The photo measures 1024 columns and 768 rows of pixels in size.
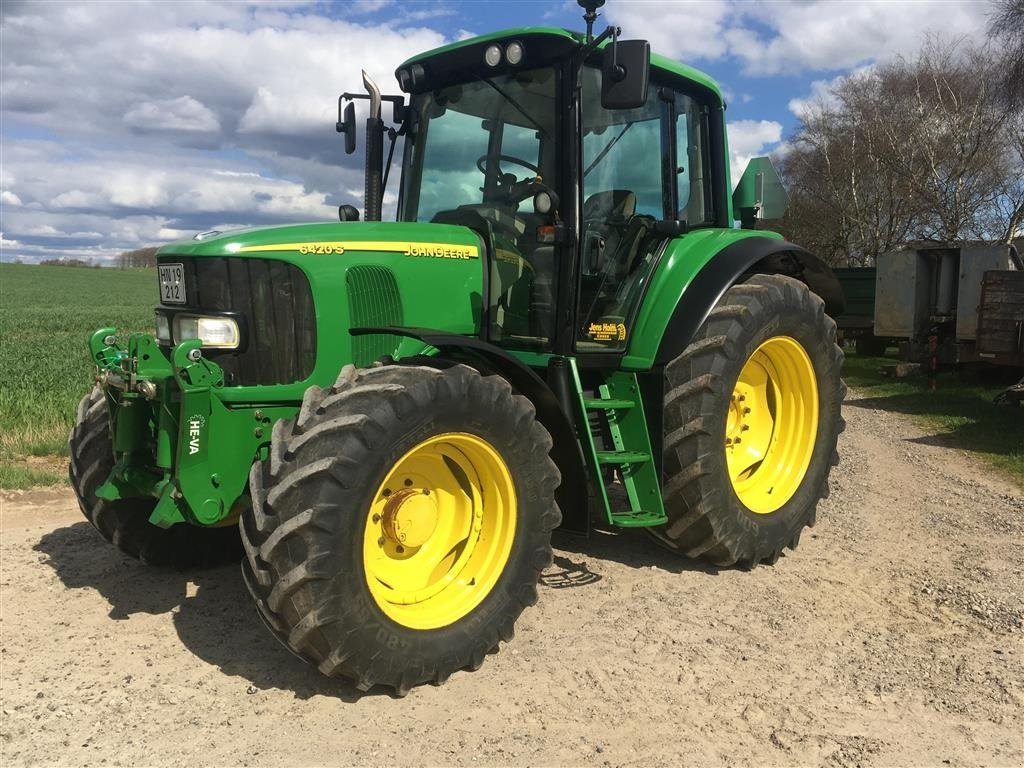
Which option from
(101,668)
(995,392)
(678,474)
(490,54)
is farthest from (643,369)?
(995,392)

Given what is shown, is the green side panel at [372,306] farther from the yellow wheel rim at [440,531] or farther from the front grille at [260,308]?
the yellow wheel rim at [440,531]

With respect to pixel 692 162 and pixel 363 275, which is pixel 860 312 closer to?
pixel 692 162

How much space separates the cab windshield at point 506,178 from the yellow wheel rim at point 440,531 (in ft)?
2.96

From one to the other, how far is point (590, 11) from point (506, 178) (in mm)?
947

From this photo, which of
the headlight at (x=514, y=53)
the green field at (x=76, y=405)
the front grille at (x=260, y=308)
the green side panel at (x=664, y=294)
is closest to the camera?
the front grille at (x=260, y=308)

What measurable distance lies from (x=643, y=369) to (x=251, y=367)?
190cm

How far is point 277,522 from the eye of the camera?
9.62ft

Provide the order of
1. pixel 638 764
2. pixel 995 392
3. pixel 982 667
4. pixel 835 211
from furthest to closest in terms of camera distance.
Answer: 1. pixel 835 211
2. pixel 995 392
3. pixel 982 667
4. pixel 638 764

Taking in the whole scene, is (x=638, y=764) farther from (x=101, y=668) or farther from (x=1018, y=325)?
(x=1018, y=325)

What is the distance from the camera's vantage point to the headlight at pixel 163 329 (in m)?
3.78

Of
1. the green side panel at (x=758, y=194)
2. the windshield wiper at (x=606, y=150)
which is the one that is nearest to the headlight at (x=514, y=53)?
the windshield wiper at (x=606, y=150)

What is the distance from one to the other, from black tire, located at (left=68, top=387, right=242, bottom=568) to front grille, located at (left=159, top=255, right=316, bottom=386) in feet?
2.91

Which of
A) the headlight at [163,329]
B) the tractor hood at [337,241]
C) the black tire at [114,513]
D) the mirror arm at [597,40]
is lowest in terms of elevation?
the black tire at [114,513]

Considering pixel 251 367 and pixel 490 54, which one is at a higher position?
pixel 490 54
